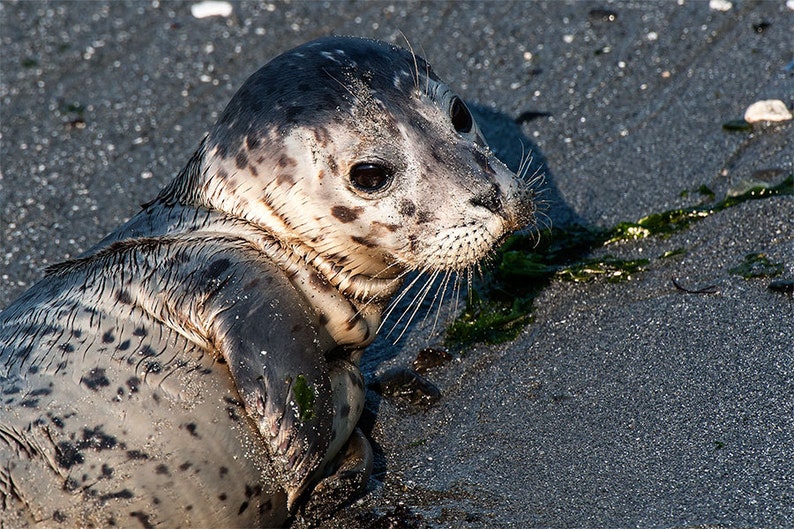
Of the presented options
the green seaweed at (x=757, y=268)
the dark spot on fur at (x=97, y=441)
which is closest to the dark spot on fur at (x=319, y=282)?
the dark spot on fur at (x=97, y=441)

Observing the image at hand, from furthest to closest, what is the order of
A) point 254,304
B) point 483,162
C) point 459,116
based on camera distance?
point 459,116, point 483,162, point 254,304

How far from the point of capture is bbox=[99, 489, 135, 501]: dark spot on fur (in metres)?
3.43

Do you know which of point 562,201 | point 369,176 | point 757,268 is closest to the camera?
point 369,176

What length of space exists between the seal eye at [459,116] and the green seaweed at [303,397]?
1232 mm

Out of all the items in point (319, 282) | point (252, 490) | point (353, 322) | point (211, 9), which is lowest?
point (252, 490)

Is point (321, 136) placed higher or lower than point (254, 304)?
higher

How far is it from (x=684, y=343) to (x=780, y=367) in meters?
0.40

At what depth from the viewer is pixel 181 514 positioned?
346 cm

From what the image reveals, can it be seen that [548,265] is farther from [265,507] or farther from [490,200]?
[265,507]

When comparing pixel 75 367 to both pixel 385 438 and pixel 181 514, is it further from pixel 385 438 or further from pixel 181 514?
pixel 385 438

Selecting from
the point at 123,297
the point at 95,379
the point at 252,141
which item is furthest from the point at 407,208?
the point at 95,379

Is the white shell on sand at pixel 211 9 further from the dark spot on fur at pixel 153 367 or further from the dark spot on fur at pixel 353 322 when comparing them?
the dark spot on fur at pixel 153 367

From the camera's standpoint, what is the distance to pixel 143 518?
11.3ft

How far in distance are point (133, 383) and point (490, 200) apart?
140 cm
